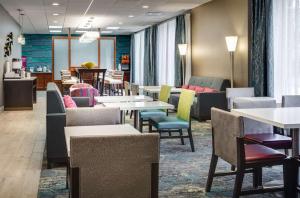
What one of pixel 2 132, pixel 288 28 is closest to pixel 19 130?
pixel 2 132

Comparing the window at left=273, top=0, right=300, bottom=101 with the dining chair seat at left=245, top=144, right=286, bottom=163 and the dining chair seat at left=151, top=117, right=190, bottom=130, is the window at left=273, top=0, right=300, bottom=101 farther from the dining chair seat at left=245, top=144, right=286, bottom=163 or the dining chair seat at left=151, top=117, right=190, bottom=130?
the dining chair seat at left=245, top=144, right=286, bottom=163

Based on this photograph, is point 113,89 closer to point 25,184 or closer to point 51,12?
point 51,12

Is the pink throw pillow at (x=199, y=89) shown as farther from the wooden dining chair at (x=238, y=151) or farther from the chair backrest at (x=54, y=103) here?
the wooden dining chair at (x=238, y=151)

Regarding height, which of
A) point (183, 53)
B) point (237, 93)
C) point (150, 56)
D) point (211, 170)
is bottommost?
point (211, 170)

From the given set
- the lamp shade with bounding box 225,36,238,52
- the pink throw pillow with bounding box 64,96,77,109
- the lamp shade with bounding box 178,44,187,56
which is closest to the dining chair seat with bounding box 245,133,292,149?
the pink throw pillow with bounding box 64,96,77,109

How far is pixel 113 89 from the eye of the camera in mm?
15047

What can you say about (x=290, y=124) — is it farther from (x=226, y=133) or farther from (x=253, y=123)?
(x=253, y=123)

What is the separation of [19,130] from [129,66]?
13293 millimetres

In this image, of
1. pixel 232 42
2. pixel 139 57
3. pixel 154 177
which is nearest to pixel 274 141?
pixel 154 177

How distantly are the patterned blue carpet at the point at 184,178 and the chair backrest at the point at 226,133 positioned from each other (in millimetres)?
542

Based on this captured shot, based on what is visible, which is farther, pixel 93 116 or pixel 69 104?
pixel 69 104

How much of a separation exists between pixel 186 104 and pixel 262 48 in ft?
9.09

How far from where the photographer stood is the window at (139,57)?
60.9 ft

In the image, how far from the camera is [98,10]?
11617 mm
